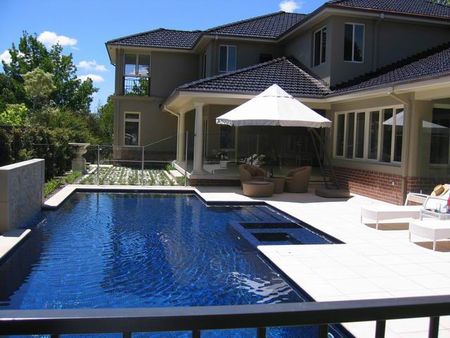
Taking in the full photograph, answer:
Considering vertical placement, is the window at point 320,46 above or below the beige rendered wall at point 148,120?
above

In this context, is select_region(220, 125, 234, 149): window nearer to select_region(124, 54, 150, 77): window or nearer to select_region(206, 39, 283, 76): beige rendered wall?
select_region(206, 39, 283, 76): beige rendered wall

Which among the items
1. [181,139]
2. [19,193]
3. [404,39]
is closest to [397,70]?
[404,39]

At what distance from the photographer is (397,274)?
267 inches

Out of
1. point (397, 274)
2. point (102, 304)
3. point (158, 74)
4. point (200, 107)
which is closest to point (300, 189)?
point (200, 107)

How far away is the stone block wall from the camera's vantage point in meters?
9.05

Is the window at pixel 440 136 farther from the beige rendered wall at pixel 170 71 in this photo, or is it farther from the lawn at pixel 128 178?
the beige rendered wall at pixel 170 71

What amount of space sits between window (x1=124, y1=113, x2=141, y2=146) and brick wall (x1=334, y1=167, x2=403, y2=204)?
1370 centimetres

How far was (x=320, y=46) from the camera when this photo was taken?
18.8m

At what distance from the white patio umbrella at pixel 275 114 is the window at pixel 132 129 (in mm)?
13170

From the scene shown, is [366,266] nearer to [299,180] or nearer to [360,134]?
[299,180]

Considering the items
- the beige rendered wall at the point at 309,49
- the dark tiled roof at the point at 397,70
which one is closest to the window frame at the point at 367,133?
the dark tiled roof at the point at 397,70

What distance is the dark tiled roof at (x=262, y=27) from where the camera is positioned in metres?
23.2

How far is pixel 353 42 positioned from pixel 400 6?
12.7 ft

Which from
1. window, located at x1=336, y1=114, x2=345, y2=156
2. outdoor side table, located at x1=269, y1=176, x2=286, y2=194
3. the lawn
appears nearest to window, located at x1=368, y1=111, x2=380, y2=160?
window, located at x1=336, y1=114, x2=345, y2=156
